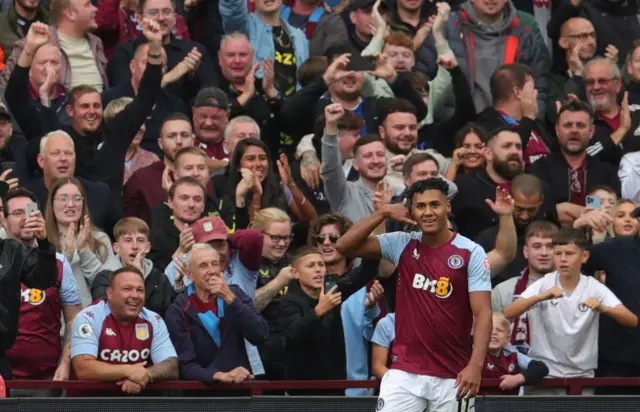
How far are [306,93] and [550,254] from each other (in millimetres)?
3163

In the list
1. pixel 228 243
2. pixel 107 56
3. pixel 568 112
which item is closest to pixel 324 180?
pixel 228 243

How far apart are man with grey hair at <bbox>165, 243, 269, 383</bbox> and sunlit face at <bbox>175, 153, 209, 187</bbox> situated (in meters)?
1.64

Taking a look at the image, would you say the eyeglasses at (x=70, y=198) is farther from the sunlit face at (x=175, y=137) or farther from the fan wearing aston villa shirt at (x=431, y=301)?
the fan wearing aston villa shirt at (x=431, y=301)

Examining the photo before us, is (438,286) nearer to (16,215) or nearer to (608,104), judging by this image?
(16,215)

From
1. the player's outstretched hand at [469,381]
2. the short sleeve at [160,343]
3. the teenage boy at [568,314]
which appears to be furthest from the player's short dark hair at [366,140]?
the player's outstretched hand at [469,381]

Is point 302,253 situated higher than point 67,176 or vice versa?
point 67,176

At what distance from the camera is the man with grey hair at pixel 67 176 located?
13852 millimetres

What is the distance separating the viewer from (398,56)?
16.5m

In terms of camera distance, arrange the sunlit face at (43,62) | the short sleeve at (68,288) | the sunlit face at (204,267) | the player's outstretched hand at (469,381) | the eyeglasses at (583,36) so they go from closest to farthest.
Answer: the player's outstretched hand at (469,381), the sunlit face at (204,267), the short sleeve at (68,288), the sunlit face at (43,62), the eyeglasses at (583,36)

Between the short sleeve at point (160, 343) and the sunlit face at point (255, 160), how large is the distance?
2366 mm

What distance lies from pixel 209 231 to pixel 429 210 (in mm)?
2180

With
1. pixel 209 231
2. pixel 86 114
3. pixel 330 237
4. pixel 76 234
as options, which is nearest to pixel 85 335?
pixel 76 234

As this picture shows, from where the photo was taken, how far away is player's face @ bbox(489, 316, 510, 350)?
41.3 ft

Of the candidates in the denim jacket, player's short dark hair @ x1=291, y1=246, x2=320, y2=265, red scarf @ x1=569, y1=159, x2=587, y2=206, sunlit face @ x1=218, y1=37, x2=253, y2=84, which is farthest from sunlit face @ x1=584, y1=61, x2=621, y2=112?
player's short dark hair @ x1=291, y1=246, x2=320, y2=265
